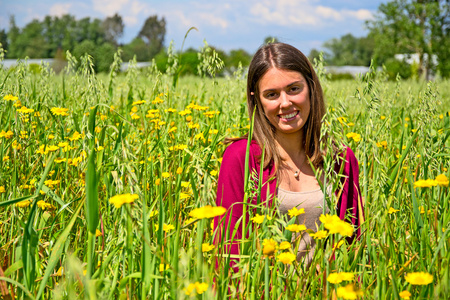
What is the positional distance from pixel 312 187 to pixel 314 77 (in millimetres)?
532

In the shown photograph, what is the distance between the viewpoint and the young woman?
1.82 metres

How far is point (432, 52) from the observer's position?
22672 millimetres

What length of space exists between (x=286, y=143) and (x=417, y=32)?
75.9ft

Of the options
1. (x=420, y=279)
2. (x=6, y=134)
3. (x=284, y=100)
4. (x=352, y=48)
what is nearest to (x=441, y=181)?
(x=420, y=279)

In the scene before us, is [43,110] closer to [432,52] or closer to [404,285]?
[404,285]

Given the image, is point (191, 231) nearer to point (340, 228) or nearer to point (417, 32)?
point (340, 228)

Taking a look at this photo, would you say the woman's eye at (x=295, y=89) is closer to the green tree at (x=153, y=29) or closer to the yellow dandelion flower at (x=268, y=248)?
the yellow dandelion flower at (x=268, y=248)

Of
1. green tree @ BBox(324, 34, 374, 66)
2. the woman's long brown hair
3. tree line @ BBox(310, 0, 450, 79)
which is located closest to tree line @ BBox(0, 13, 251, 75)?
tree line @ BBox(310, 0, 450, 79)

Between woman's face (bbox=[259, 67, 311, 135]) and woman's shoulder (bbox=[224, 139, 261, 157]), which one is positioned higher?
woman's face (bbox=[259, 67, 311, 135])

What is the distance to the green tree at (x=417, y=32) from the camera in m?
22.3

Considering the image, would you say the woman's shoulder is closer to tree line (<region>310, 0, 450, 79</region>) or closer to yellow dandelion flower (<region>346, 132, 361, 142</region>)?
yellow dandelion flower (<region>346, 132, 361, 142</region>)

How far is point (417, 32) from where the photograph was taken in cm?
2212

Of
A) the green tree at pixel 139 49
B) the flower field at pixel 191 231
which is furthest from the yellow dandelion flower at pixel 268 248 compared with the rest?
the green tree at pixel 139 49

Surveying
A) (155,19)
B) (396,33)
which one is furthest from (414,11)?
(155,19)
